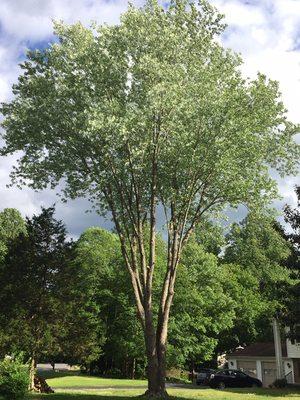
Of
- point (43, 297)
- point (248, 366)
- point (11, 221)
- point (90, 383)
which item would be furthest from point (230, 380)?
point (11, 221)

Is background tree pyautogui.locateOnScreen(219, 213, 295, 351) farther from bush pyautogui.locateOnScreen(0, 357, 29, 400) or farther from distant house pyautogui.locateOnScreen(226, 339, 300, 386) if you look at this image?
bush pyautogui.locateOnScreen(0, 357, 29, 400)

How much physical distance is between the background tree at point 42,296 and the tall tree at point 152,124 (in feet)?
23.0

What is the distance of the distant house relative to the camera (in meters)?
38.3

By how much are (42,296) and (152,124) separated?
13881mm

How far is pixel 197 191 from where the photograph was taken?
23.2 metres

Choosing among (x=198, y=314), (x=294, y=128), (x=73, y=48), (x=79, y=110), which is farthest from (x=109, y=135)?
(x=198, y=314)

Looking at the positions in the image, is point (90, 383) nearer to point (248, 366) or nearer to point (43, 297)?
point (43, 297)

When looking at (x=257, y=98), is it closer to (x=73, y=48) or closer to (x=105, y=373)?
(x=73, y=48)

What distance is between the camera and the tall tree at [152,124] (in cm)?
2025

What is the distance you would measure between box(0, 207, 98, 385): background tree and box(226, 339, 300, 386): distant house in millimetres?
17409

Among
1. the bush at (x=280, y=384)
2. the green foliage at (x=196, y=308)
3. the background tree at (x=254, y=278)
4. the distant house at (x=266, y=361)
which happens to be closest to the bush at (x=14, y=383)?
the bush at (x=280, y=384)

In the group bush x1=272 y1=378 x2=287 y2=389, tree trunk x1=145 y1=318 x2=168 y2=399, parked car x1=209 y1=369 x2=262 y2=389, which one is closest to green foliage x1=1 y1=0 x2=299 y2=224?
tree trunk x1=145 y1=318 x2=168 y2=399

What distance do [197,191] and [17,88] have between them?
32.4 ft

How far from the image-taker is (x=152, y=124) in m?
20.3
